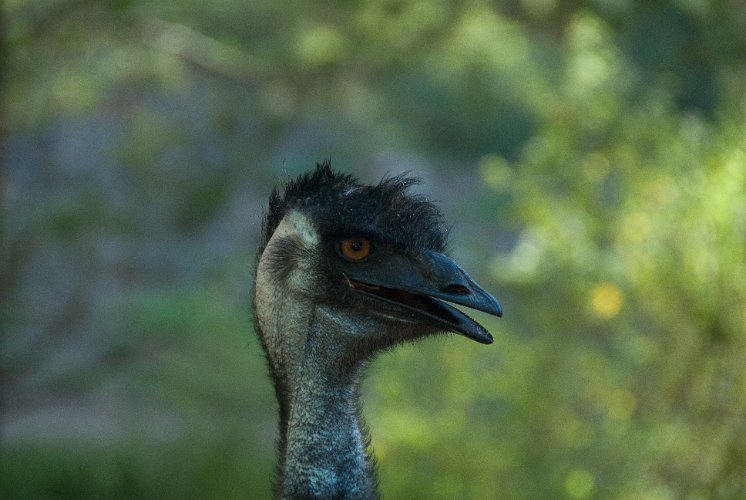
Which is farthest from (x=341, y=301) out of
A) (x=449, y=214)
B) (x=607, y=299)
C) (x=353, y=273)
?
(x=449, y=214)

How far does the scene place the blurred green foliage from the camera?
16.7 feet

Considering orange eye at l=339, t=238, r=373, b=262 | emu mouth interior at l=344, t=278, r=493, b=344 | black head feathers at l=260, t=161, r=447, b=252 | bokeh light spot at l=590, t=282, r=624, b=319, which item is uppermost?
bokeh light spot at l=590, t=282, r=624, b=319

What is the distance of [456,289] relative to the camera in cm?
240

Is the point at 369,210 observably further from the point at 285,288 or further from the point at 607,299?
the point at 607,299

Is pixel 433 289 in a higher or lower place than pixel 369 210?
lower

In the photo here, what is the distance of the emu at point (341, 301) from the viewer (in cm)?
244

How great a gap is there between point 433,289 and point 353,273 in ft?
0.54

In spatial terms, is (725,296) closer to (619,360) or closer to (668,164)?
(668,164)

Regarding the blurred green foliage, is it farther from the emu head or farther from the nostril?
the nostril

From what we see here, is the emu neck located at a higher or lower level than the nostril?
lower

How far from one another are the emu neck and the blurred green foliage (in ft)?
3.74

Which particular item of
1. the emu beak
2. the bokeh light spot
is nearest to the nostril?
the emu beak

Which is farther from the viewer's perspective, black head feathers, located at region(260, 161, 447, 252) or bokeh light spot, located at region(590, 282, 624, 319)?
bokeh light spot, located at region(590, 282, 624, 319)

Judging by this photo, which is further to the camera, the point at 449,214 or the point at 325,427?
the point at 449,214
